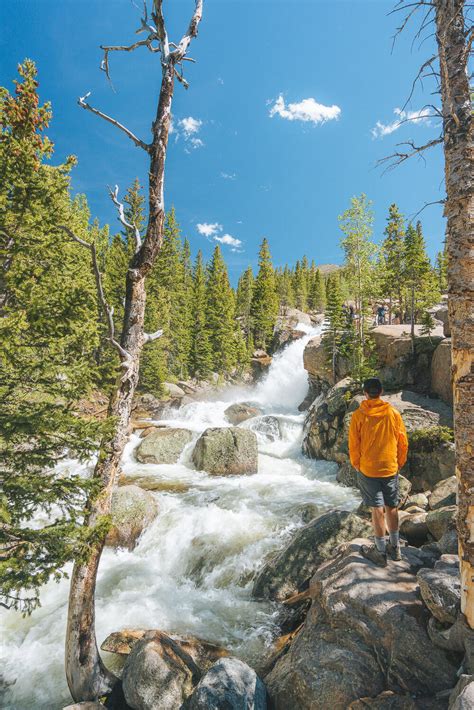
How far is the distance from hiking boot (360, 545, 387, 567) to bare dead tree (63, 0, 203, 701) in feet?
13.2

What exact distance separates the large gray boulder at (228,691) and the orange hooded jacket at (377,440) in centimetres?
316

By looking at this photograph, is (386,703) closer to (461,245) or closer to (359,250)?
(461,245)

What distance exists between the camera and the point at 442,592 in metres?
3.85

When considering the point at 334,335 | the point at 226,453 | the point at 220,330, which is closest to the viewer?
the point at 226,453

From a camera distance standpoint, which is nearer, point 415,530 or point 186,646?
point 186,646

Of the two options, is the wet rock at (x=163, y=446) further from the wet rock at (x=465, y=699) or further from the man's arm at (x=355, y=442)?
the wet rock at (x=465, y=699)

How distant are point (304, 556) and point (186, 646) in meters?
2.99

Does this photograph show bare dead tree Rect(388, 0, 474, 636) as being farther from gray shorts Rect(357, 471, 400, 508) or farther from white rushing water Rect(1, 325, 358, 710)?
white rushing water Rect(1, 325, 358, 710)

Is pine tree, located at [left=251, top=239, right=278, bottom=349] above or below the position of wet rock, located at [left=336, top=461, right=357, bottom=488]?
above

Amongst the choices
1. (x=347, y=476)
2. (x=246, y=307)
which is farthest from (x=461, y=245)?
(x=246, y=307)

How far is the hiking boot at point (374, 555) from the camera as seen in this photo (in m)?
5.06

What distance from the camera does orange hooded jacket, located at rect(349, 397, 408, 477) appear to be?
16.9 ft

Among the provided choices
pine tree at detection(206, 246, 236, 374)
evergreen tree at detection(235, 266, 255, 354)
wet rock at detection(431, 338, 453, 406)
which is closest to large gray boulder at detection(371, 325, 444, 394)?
wet rock at detection(431, 338, 453, 406)

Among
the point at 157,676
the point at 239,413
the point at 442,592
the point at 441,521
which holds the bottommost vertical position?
the point at 239,413
